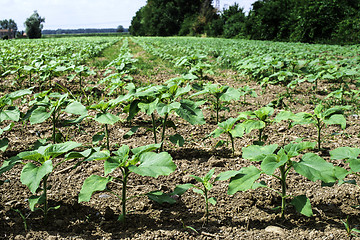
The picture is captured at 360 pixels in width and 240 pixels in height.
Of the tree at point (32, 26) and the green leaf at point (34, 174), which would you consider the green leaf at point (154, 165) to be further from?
the tree at point (32, 26)

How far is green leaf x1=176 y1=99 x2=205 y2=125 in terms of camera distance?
7.43 feet

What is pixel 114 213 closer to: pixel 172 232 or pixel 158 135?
pixel 172 232

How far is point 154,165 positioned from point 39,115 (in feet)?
4.13

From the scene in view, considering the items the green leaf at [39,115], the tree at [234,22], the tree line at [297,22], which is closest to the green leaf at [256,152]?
the green leaf at [39,115]

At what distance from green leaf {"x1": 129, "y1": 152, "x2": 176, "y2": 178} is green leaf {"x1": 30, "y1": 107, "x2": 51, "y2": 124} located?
3.49 feet

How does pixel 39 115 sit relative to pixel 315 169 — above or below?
above

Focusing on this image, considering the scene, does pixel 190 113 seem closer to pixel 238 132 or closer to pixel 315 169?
pixel 238 132

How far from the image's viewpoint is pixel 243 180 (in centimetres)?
159

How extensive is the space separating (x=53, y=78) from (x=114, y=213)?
4.74m

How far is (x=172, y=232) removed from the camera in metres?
1.67

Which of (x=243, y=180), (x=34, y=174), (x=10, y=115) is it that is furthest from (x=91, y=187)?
(x=10, y=115)

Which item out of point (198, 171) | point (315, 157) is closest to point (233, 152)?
point (198, 171)

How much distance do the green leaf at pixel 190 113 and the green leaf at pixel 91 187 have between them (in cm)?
89

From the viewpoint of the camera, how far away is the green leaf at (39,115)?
2193 mm
